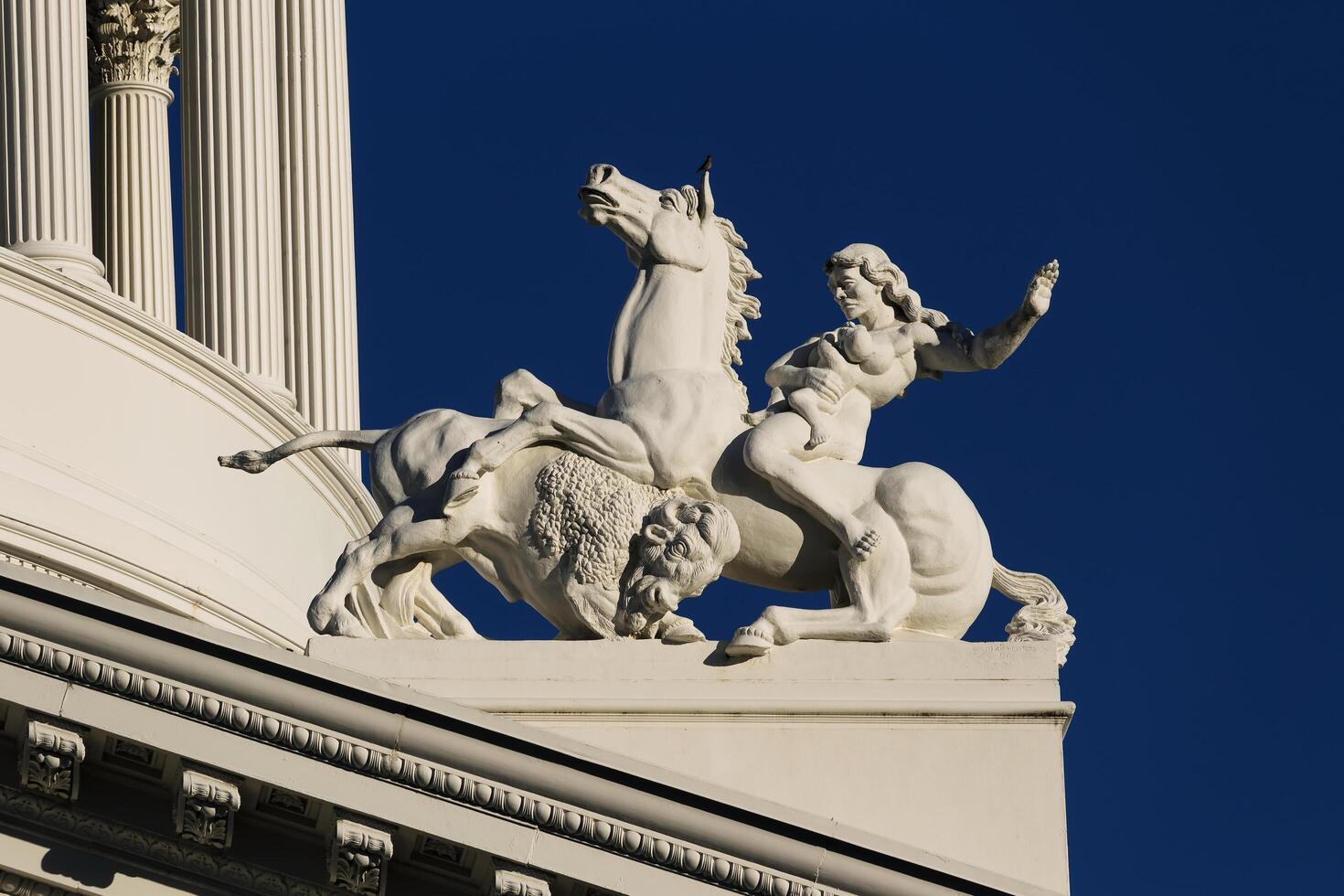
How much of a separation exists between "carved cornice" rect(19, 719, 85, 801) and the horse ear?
6.80m

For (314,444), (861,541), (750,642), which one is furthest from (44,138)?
(750,642)

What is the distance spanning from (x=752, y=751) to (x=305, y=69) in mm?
20507

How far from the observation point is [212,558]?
41.6 m

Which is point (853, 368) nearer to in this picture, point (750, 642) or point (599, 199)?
point (599, 199)

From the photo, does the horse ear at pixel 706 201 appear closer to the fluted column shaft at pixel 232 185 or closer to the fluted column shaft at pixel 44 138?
the fluted column shaft at pixel 44 138

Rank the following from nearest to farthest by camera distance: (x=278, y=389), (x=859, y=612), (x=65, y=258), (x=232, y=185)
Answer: (x=859, y=612), (x=65, y=258), (x=278, y=389), (x=232, y=185)

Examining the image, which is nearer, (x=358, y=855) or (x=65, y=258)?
(x=358, y=855)

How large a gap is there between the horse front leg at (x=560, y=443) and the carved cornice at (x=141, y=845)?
369 centimetres

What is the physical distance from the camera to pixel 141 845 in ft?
88.7

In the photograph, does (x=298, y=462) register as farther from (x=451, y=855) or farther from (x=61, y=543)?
(x=451, y=855)

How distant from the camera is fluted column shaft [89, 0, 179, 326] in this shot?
4981cm

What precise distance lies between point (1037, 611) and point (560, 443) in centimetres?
322

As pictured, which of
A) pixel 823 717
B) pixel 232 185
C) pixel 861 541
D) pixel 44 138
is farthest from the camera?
pixel 232 185

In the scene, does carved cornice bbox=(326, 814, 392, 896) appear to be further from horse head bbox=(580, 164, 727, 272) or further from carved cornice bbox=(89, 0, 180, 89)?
carved cornice bbox=(89, 0, 180, 89)
